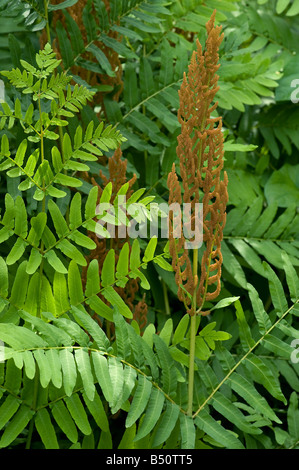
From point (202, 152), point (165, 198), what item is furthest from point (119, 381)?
point (165, 198)

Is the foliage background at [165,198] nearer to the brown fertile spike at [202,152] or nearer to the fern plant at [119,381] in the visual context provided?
the fern plant at [119,381]

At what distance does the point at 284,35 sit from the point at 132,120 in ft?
2.23

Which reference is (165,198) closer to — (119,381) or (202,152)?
(202,152)

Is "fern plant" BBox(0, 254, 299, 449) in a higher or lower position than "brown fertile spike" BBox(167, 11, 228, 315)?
lower

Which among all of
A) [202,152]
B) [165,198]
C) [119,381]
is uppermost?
[202,152]

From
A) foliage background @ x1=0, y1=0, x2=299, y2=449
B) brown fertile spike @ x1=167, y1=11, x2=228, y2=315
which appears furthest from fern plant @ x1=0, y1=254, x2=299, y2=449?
brown fertile spike @ x1=167, y1=11, x2=228, y2=315

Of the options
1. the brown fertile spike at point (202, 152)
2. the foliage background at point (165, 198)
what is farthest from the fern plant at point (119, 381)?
the brown fertile spike at point (202, 152)

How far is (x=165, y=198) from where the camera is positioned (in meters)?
1.57

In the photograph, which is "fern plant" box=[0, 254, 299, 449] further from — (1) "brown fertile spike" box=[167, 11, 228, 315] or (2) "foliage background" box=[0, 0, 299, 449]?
(1) "brown fertile spike" box=[167, 11, 228, 315]

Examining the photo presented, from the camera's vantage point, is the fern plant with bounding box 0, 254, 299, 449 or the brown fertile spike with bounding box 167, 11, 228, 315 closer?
the fern plant with bounding box 0, 254, 299, 449

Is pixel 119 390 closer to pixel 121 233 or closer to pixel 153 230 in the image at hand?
pixel 121 233

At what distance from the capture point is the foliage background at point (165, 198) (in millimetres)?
1067

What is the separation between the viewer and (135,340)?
1047 mm

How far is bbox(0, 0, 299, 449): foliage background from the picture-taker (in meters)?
1.07
